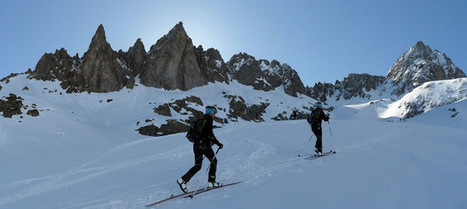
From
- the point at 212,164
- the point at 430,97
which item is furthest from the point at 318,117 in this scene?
the point at 430,97

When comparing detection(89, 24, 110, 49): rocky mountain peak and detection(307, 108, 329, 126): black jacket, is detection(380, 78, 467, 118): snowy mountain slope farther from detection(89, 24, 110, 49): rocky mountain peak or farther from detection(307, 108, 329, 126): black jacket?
detection(89, 24, 110, 49): rocky mountain peak

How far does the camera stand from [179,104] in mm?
76375

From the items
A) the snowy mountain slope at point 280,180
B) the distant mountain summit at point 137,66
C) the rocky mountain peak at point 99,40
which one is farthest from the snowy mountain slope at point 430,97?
the snowy mountain slope at point 280,180

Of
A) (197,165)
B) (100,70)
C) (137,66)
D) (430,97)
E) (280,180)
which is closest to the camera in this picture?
(280,180)

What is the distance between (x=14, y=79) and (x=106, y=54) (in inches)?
944

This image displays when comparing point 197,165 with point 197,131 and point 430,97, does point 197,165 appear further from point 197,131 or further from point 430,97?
point 430,97

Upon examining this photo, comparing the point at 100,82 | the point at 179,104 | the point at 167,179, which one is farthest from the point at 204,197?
the point at 100,82

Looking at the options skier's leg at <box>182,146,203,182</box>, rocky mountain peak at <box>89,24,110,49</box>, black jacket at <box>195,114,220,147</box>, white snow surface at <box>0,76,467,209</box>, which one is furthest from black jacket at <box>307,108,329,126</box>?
rocky mountain peak at <box>89,24,110,49</box>

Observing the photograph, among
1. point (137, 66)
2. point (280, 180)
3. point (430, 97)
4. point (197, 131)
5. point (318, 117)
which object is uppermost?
point (137, 66)

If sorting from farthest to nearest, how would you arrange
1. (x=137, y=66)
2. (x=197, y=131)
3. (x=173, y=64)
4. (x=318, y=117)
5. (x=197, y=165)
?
(x=173, y=64), (x=137, y=66), (x=318, y=117), (x=197, y=131), (x=197, y=165)

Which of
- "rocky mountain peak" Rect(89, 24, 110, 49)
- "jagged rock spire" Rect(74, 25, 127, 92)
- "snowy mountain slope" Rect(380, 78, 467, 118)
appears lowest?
"snowy mountain slope" Rect(380, 78, 467, 118)

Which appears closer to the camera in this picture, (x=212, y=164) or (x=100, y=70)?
(x=212, y=164)

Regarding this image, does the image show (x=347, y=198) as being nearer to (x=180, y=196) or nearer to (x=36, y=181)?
(x=180, y=196)

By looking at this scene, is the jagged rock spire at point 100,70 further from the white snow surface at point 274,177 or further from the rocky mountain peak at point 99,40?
the white snow surface at point 274,177
